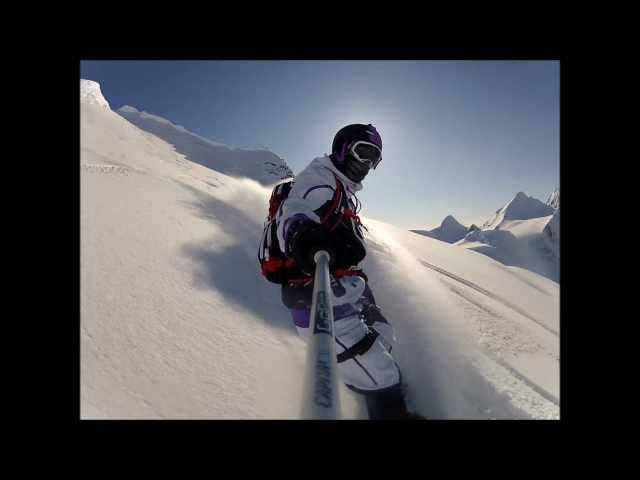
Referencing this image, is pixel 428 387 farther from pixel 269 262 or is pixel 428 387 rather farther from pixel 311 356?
pixel 311 356

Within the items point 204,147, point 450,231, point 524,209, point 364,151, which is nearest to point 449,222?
point 450,231

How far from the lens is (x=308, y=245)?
226 cm

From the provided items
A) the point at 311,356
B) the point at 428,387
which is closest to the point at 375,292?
the point at 428,387

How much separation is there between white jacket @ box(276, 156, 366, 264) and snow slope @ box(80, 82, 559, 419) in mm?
994

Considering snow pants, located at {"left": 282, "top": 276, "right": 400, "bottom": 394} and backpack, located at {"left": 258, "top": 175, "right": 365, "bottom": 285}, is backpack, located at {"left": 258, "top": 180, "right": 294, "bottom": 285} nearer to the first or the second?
backpack, located at {"left": 258, "top": 175, "right": 365, "bottom": 285}

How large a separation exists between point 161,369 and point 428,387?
2237 mm

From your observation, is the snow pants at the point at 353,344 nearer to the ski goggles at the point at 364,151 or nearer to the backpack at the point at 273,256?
the backpack at the point at 273,256

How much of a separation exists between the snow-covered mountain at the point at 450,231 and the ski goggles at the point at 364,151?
188866mm

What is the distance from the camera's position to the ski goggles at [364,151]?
3.12 m

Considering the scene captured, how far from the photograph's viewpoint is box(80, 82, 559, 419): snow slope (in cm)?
Answer: 197

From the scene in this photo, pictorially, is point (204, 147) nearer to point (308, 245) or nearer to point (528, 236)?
point (308, 245)

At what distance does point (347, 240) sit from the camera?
2602 millimetres

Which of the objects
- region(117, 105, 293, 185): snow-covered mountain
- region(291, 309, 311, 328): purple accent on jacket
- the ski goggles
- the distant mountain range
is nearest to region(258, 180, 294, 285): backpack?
region(291, 309, 311, 328): purple accent on jacket

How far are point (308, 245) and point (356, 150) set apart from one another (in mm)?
1371
